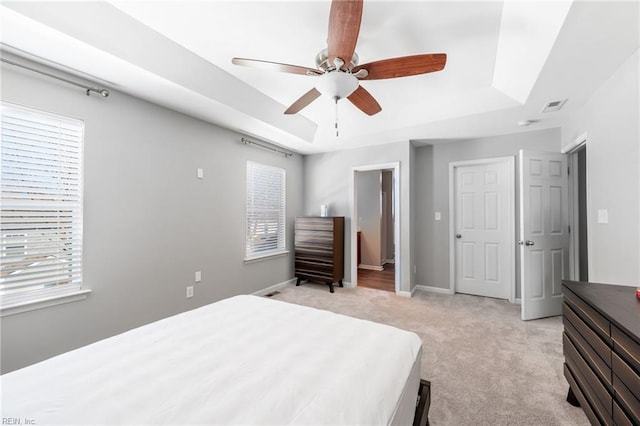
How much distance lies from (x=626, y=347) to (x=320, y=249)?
3435 mm

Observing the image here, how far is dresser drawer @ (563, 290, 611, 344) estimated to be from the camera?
1.12 meters

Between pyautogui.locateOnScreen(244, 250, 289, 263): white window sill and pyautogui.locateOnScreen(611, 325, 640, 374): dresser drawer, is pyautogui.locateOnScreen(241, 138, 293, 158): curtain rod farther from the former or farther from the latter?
pyautogui.locateOnScreen(611, 325, 640, 374): dresser drawer

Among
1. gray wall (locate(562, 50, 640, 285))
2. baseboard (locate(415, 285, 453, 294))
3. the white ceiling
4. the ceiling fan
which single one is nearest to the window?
the white ceiling

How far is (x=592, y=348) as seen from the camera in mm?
1253

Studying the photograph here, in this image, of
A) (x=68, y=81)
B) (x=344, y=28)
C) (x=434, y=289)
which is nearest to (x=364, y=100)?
(x=344, y=28)

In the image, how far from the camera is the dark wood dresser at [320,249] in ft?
13.5

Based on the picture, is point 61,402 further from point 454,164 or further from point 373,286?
point 454,164

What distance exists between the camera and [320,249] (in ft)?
13.8

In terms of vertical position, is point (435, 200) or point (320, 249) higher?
point (435, 200)

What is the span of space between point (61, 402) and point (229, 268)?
8.39 feet

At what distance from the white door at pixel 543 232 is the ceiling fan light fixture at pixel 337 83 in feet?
8.14

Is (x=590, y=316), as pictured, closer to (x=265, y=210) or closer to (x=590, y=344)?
(x=590, y=344)

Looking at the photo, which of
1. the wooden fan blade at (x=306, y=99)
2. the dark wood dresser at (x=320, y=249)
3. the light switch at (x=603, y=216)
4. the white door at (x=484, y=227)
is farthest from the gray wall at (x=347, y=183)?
the wooden fan blade at (x=306, y=99)

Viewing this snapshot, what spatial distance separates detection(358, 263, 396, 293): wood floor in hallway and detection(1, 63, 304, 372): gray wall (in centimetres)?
226
